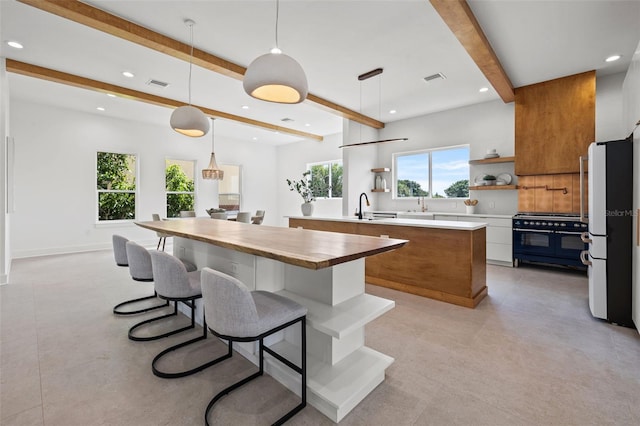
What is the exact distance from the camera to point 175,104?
537cm

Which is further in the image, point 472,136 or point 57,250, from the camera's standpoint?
point 57,250

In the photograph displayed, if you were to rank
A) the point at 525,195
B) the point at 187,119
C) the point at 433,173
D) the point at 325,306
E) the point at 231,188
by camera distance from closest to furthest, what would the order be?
the point at 325,306, the point at 187,119, the point at 525,195, the point at 433,173, the point at 231,188

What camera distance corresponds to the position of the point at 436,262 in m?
3.31

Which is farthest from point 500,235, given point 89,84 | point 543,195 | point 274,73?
point 89,84

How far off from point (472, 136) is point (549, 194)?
1700 millimetres

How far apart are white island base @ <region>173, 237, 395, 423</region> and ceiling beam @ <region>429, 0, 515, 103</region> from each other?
239 centimetres

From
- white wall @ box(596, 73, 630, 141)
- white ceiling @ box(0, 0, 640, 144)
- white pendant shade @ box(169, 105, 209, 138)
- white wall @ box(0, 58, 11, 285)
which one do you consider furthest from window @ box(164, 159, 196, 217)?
white wall @ box(596, 73, 630, 141)

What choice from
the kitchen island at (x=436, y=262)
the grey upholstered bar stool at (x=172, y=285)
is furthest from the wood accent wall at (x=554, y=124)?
the grey upholstered bar stool at (x=172, y=285)

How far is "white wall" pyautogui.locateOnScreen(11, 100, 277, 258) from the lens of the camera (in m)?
5.62

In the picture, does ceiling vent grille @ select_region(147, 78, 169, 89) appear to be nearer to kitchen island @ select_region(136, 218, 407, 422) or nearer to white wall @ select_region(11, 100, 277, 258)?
white wall @ select_region(11, 100, 277, 258)

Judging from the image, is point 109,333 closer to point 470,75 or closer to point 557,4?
point 557,4

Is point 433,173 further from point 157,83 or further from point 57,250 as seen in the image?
point 57,250

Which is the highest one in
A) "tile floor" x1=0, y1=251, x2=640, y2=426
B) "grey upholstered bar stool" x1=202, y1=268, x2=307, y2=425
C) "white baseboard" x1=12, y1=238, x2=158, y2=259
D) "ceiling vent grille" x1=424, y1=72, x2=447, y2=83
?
"ceiling vent grille" x1=424, y1=72, x2=447, y2=83

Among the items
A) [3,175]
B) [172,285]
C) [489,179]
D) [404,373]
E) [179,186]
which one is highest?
[179,186]
